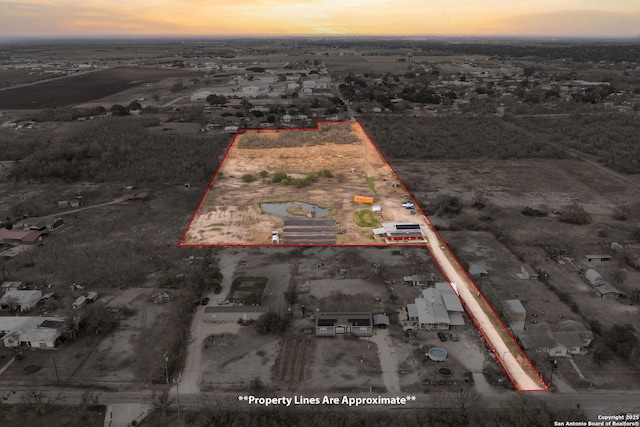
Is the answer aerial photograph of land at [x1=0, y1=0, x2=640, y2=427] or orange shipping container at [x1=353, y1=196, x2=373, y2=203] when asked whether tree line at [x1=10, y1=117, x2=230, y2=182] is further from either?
orange shipping container at [x1=353, y1=196, x2=373, y2=203]

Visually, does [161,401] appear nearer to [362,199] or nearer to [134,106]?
[362,199]

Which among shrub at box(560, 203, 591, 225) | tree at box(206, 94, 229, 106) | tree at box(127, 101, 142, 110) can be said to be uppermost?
tree at box(206, 94, 229, 106)

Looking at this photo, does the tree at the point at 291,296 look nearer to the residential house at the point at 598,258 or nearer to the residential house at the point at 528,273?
the residential house at the point at 528,273

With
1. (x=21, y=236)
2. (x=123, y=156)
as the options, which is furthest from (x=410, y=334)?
(x=123, y=156)

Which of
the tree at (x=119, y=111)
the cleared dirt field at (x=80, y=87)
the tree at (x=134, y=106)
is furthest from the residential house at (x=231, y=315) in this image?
the cleared dirt field at (x=80, y=87)

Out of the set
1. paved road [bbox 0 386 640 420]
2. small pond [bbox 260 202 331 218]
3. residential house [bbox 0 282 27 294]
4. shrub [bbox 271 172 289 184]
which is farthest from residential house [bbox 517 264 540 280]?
residential house [bbox 0 282 27 294]

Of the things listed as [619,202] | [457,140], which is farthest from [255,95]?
[619,202]

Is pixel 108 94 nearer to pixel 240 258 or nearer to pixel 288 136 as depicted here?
pixel 288 136
